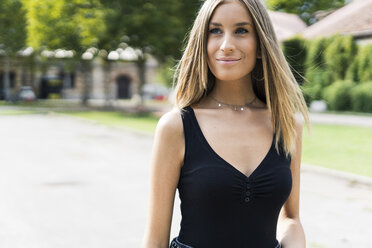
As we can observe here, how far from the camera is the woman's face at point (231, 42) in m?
1.68

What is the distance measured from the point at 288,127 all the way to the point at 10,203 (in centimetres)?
604

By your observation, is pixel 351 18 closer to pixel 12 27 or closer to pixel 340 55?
pixel 340 55

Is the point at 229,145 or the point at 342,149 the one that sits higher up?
the point at 229,145

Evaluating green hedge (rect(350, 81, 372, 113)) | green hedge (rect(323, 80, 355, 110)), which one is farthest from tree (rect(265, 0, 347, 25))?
green hedge (rect(323, 80, 355, 110))

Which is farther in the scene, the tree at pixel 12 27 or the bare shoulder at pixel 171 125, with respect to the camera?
the tree at pixel 12 27

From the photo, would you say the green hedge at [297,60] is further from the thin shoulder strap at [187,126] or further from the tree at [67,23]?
the tree at [67,23]

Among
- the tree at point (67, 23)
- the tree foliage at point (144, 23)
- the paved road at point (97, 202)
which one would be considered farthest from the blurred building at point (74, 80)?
the paved road at point (97, 202)

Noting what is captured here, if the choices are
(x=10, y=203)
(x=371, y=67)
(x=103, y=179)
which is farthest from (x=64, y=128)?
(x=371, y=67)

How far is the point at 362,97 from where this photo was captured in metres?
23.1

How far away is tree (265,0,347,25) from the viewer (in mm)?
2297

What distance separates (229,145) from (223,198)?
0.19 m

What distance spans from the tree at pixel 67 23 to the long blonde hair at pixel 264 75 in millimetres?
24029

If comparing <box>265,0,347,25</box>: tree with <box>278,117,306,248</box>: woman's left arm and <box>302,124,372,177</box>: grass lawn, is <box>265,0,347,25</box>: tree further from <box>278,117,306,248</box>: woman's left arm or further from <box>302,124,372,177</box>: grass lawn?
<box>302,124,372,177</box>: grass lawn

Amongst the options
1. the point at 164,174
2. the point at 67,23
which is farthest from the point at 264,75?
the point at 67,23
